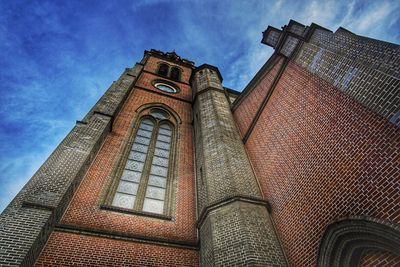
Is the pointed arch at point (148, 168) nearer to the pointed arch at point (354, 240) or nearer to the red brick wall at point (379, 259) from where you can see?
the pointed arch at point (354, 240)

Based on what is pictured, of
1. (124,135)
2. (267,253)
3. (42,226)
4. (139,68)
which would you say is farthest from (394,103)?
(139,68)

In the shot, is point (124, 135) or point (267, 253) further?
point (124, 135)

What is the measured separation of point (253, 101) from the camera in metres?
10.4

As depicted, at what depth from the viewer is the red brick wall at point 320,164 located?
13.4ft

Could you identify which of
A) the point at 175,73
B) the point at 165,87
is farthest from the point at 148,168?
the point at 175,73

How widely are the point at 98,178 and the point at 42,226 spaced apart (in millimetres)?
2694

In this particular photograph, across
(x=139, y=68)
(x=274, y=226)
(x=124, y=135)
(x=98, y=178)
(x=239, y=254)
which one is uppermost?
(x=139, y=68)

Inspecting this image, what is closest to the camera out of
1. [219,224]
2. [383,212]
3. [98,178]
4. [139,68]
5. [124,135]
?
[383,212]

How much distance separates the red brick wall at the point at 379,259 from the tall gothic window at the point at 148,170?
495 centimetres

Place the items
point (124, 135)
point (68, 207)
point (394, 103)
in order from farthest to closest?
point (124, 135)
point (68, 207)
point (394, 103)

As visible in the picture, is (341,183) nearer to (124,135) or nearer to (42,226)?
(42,226)

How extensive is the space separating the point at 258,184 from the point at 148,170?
3731 mm

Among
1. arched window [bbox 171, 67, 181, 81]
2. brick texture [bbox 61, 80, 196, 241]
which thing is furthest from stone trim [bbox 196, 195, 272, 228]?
arched window [bbox 171, 67, 181, 81]

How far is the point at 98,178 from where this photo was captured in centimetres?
782
